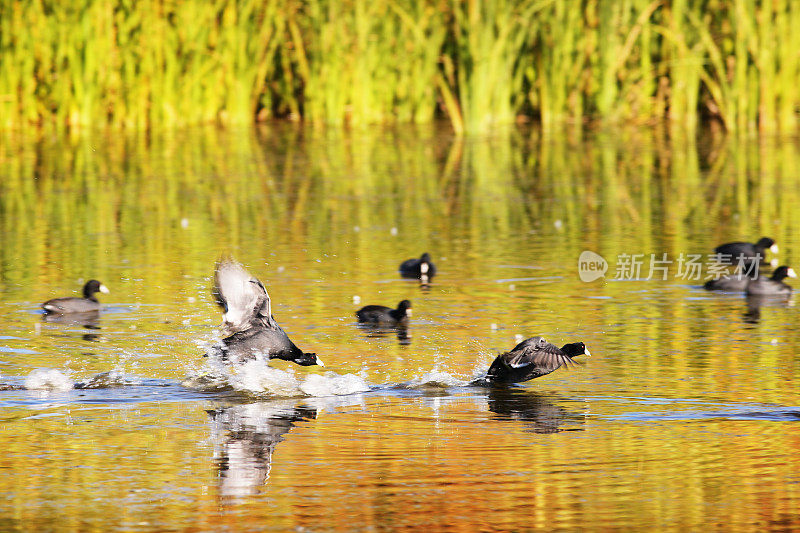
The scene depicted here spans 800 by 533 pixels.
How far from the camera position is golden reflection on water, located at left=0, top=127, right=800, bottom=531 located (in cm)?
542

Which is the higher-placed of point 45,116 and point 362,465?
point 45,116

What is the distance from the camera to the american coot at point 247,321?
24.7 ft

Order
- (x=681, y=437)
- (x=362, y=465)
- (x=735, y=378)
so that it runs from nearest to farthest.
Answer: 1. (x=362, y=465)
2. (x=681, y=437)
3. (x=735, y=378)

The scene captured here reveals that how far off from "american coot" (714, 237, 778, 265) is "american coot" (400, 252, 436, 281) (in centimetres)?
232

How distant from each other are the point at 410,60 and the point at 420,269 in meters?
11.5

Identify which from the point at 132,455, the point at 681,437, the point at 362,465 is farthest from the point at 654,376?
the point at 132,455

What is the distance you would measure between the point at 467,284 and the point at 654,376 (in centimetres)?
309

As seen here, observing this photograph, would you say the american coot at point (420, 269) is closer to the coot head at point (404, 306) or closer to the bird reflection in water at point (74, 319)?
the coot head at point (404, 306)

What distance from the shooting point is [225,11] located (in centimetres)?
2170

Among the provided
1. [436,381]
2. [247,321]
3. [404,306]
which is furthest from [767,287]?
[247,321]

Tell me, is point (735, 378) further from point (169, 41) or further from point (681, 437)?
point (169, 41)

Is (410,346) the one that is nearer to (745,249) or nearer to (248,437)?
(248,437)

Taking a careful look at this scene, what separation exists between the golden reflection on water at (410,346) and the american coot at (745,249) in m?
0.44

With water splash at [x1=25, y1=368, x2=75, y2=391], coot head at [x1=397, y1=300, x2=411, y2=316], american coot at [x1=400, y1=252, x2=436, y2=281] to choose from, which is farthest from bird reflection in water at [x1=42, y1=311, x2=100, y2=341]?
american coot at [x1=400, y1=252, x2=436, y2=281]
